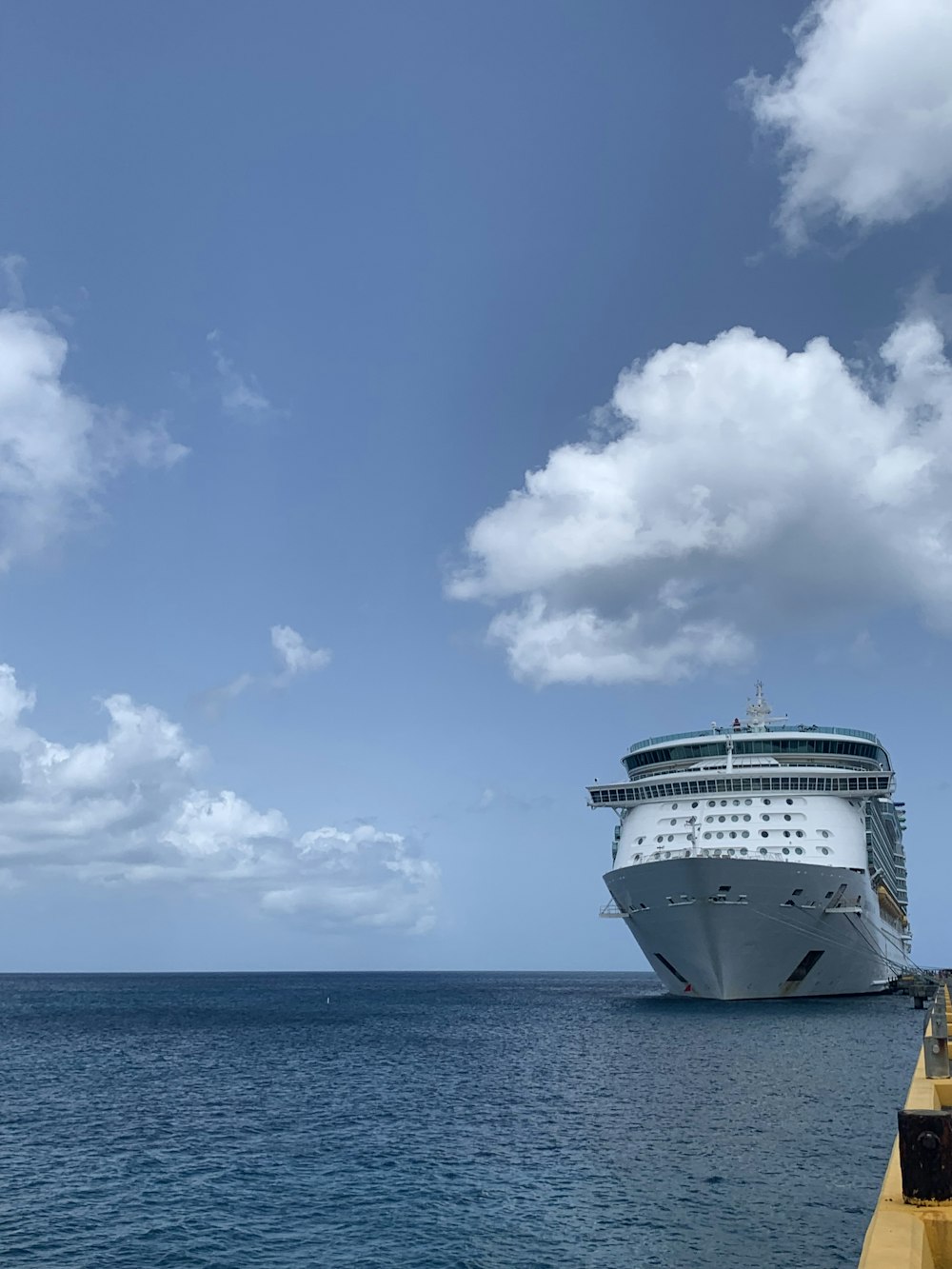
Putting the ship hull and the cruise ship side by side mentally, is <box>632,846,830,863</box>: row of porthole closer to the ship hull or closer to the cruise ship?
the cruise ship

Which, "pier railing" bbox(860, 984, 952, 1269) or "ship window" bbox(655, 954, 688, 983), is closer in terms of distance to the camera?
"pier railing" bbox(860, 984, 952, 1269)

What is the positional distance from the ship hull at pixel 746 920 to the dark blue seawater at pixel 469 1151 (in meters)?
3.20

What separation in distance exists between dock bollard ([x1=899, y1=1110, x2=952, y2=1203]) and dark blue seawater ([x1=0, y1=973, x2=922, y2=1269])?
14962mm

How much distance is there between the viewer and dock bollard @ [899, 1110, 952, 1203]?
9852 millimetres

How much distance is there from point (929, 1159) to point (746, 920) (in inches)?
2363

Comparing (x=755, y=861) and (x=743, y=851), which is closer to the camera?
(x=755, y=861)

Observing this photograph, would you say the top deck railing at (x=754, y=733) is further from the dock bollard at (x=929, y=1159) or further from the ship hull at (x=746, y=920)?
the dock bollard at (x=929, y=1159)

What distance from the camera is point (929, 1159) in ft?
32.4

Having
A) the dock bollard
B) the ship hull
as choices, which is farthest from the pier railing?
the ship hull

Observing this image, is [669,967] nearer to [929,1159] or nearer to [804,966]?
[804,966]

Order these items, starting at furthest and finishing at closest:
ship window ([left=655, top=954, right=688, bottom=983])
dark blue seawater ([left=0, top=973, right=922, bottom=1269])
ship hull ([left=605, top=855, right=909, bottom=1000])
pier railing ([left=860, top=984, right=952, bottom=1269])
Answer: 1. ship window ([left=655, top=954, right=688, bottom=983])
2. ship hull ([left=605, top=855, right=909, bottom=1000])
3. dark blue seawater ([left=0, top=973, right=922, bottom=1269])
4. pier railing ([left=860, top=984, right=952, bottom=1269])

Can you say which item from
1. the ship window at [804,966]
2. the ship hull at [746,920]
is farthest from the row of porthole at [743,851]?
the ship window at [804,966]

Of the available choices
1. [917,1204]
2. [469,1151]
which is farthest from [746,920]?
[917,1204]

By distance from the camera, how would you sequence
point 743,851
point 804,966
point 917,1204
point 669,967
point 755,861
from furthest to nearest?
point 669,967 < point 804,966 < point 743,851 < point 755,861 < point 917,1204
